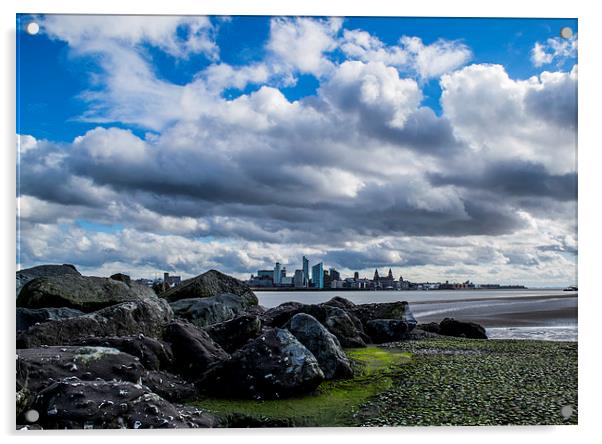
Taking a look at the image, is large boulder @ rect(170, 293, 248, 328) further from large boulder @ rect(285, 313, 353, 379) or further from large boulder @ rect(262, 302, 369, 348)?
large boulder @ rect(285, 313, 353, 379)

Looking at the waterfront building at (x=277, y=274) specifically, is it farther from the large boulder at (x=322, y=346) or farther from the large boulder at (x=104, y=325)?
the large boulder at (x=104, y=325)

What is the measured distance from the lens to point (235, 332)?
7434 mm

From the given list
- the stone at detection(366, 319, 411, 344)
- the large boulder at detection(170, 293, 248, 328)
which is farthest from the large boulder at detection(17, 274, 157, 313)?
the stone at detection(366, 319, 411, 344)

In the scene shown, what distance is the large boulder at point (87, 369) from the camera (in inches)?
209

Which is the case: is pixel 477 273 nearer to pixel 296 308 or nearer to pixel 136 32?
pixel 296 308

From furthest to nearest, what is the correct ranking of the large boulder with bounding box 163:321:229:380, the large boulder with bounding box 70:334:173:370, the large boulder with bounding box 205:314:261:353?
the large boulder with bounding box 205:314:261:353 < the large boulder with bounding box 163:321:229:380 < the large boulder with bounding box 70:334:173:370

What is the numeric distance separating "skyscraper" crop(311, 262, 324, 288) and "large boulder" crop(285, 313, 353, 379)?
471mm

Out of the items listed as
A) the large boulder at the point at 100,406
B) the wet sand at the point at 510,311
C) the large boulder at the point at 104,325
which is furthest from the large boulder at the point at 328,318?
the large boulder at the point at 100,406

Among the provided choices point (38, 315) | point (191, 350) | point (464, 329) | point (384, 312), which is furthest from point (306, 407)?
point (384, 312)

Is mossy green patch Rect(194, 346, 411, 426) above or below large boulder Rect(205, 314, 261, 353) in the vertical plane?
below

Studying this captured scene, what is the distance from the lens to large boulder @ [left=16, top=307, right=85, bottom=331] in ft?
21.2

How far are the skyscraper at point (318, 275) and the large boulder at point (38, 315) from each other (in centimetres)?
342

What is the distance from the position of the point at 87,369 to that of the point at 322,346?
9.17 feet

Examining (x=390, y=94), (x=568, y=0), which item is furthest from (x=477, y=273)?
(x=568, y=0)
